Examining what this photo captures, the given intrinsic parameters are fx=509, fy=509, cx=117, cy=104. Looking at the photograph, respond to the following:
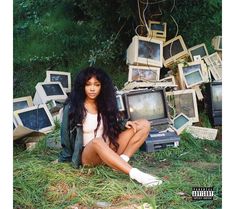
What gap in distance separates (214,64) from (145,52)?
2.15 feet

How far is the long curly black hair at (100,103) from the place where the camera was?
11.0ft

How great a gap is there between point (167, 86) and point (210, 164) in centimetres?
107

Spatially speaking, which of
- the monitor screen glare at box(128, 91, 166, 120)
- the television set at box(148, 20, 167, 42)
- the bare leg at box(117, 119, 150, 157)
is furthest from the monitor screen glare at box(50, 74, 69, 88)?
the bare leg at box(117, 119, 150, 157)

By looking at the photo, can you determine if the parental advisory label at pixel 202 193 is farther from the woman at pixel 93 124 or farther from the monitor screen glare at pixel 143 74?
the monitor screen glare at pixel 143 74

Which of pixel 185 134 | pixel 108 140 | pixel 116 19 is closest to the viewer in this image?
pixel 108 140

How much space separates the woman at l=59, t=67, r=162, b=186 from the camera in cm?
336

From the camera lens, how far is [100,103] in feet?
11.3

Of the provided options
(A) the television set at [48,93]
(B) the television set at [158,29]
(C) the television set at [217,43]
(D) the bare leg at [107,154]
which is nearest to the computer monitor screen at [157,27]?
(B) the television set at [158,29]

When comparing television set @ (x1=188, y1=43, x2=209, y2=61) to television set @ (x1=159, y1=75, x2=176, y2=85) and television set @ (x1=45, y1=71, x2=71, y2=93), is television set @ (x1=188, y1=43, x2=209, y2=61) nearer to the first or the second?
television set @ (x1=159, y1=75, x2=176, y2=85)

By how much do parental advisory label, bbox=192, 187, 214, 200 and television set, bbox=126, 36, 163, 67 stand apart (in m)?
2.01

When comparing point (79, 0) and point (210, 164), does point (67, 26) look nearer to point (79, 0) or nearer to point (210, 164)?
point (79, 0)
